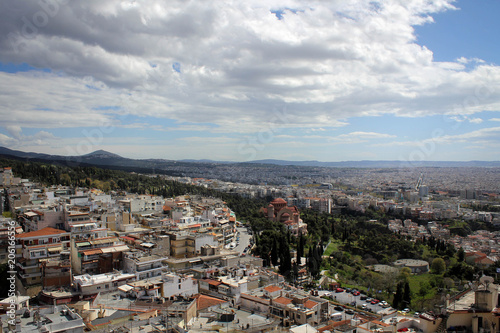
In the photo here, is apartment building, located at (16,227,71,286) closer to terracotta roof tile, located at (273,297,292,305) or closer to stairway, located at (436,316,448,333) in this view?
terracotta roof tile, located at (273,297,292,305)

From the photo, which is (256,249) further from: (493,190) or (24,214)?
(493,190)

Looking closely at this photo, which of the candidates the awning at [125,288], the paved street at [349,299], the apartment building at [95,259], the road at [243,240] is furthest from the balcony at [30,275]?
the paved street at [349,299]

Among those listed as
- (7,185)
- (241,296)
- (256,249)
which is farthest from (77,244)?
(7,185)

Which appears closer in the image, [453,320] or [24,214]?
[453,320]

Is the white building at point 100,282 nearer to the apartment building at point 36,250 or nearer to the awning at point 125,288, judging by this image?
the awning at point 125,288

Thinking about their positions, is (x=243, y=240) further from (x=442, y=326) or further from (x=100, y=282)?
(x=442, y=326)

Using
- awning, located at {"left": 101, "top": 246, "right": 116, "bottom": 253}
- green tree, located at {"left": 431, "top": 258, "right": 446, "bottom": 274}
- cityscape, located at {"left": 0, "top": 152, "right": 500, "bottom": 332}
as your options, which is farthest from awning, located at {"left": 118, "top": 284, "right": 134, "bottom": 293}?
green tree, located at {"left": 431, "top": 258, "right": 446, "bottom": 274}

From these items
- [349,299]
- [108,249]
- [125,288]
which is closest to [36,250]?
[108,249]

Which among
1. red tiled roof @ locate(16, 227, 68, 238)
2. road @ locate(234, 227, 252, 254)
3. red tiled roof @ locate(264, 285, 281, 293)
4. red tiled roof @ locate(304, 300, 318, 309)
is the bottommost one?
road @ locate(234, 227, 252, 254)
